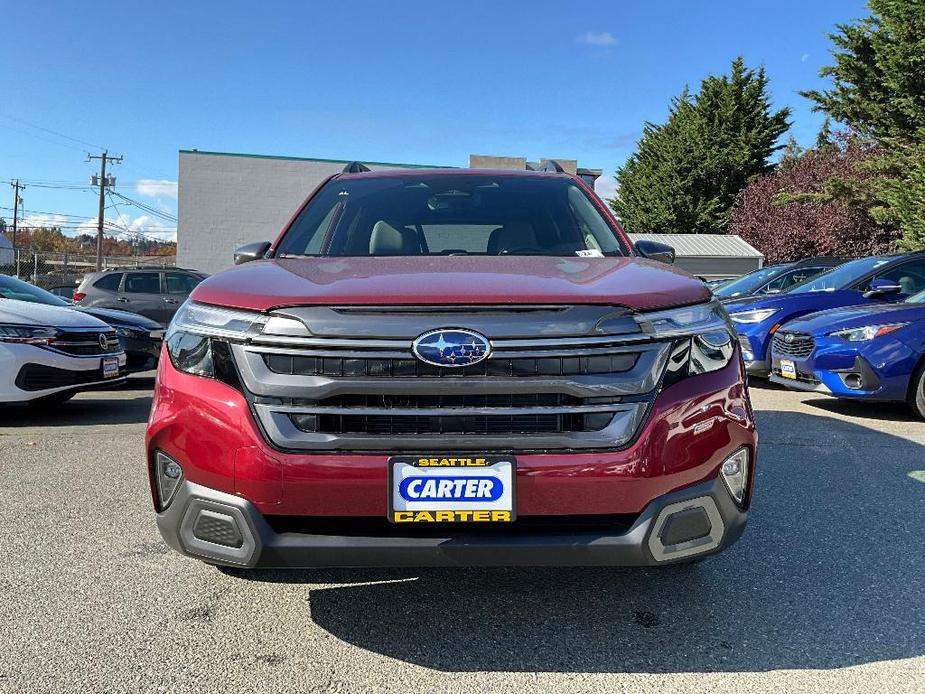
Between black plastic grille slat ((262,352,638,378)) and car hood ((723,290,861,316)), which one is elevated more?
car hood ((723,290,861,316))

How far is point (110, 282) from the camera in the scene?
13.4 meters

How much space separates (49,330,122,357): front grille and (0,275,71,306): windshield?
1171mm

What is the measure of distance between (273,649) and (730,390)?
67.4 inches

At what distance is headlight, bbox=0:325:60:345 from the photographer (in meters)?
6.22

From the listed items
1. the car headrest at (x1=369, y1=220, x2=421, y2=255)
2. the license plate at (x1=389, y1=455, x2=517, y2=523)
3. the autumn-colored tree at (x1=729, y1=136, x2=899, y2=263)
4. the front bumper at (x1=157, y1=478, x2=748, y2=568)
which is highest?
the autumn-colored tree at (x1=729, y1=136, x2=899, y2=263)

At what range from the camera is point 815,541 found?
349cm

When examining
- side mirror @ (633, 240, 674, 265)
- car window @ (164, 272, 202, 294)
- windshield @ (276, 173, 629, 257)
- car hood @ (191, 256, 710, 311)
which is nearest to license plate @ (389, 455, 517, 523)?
car hood @ (191, 256, 710, 311)

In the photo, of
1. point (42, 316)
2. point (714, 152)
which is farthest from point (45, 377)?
point (714, 152)

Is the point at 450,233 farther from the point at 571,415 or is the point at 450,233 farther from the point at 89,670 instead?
the point at 89,670

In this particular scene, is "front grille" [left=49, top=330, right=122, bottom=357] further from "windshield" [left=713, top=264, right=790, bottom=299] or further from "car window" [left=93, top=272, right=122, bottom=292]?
"windshield" [left=713, top=264, right=790, bottom=299]

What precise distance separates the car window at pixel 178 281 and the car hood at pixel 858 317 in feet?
34.6

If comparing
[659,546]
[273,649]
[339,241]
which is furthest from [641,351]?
[339,241]

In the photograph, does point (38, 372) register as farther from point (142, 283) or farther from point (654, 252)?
point (142, 283)

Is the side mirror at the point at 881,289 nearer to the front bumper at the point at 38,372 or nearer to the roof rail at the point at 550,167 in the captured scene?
the roof rail at the point at 550,167
